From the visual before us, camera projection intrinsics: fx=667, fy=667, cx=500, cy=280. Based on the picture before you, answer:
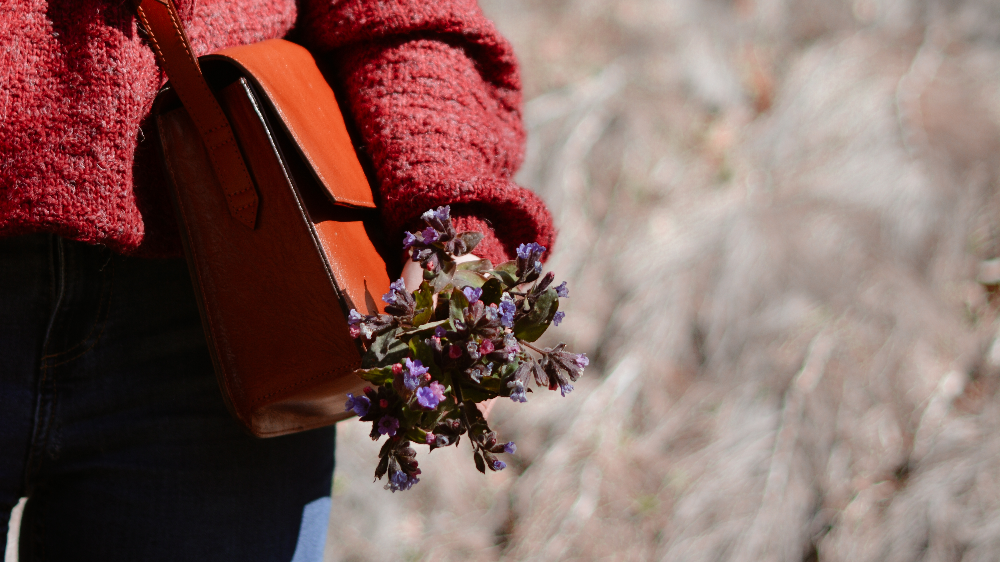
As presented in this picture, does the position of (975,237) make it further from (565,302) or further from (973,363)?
(565,302)

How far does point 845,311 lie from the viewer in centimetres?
269

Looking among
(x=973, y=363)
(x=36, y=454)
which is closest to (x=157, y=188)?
(x=36, y=454)

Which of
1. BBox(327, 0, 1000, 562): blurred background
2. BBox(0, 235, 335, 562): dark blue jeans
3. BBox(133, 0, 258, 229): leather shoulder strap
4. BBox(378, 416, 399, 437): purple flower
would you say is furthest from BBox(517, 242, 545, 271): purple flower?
BBox(327, 0, 1000, 562): blurred background

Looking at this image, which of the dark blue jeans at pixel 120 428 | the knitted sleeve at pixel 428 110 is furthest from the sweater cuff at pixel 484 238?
the dark blue jeans at pixel 120 428

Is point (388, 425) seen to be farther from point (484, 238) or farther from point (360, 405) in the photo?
point (484, 238)

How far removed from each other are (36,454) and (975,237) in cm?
343

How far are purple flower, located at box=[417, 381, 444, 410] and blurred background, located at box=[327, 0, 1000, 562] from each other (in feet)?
5.86

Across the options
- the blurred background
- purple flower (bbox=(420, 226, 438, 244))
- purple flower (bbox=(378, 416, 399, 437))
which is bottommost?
the blurred background

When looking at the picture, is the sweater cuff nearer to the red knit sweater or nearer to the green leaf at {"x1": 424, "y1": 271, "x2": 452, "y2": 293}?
the red knit sweater

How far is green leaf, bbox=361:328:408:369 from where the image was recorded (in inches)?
26.7

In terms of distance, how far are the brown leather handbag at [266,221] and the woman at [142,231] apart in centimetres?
5

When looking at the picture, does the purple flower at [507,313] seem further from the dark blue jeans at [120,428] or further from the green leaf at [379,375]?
the dark blue jeans at [120,428]

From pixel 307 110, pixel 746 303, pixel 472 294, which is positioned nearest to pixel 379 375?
pixel 472 294

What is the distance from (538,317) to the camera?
0.71 meters
